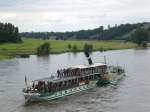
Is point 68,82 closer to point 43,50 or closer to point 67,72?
point 67,72

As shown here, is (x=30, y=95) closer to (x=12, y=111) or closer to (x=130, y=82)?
(x=12, y=111)

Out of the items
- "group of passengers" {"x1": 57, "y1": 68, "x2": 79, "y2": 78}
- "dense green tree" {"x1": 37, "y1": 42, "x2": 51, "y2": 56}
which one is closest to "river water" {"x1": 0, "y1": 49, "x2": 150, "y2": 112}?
"group of passengers" {"x1": 57, "y1": 68, "x2": 79, "y2": 78}

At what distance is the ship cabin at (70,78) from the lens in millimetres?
69500

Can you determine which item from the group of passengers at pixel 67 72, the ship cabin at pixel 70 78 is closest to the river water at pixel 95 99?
the ship cabin at pixel 70 78

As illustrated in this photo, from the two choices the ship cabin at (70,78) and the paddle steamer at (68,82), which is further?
the ship cabin at (70,78)

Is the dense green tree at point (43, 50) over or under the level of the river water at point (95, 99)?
over

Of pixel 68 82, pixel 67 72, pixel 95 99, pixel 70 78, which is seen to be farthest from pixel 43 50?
pixel 95 99

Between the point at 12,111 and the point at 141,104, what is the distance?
65.0 feet

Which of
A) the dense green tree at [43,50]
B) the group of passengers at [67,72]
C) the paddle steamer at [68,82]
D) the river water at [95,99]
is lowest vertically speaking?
the river water at [95,99]

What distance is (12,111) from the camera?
61.9 metres

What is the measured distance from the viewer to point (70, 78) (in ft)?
248

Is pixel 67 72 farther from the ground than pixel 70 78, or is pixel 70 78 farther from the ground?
pixel 67 72

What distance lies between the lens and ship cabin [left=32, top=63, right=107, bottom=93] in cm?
6950

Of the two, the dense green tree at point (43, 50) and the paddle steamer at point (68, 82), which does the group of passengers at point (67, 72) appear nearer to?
the paddle steamer at point (68, 82)
